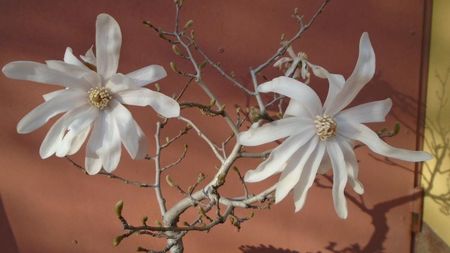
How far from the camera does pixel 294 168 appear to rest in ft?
1.88

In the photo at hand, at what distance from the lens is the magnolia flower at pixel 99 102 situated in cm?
55

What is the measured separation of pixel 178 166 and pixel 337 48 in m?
0.57

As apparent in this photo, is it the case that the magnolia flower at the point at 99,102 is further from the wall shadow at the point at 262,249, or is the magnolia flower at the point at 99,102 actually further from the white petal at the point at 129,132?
the wall shadow at the point at 262,249

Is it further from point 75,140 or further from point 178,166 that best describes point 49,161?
point 75,140

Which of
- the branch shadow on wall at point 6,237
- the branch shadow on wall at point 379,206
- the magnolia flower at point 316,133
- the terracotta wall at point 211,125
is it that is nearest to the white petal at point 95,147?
the magnolia flower at point 316,133

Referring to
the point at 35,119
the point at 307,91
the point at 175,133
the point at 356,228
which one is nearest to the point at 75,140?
the point at 35,119

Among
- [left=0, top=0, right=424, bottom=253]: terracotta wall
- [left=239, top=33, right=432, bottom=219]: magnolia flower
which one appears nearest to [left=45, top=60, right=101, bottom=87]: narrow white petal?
[left=239, top=33, right=432, bottom=219]: magnolia flower

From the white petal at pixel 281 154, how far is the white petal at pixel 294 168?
0.04 feet

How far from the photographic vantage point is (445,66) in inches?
39.6

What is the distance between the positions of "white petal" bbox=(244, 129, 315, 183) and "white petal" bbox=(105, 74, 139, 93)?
21cm

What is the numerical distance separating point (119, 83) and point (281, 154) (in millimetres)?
254

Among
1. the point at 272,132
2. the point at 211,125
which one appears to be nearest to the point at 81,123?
the point at 272,132

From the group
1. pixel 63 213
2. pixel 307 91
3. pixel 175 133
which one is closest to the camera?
pixel 307 91

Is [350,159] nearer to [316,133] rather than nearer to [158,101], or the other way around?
[316,133]
